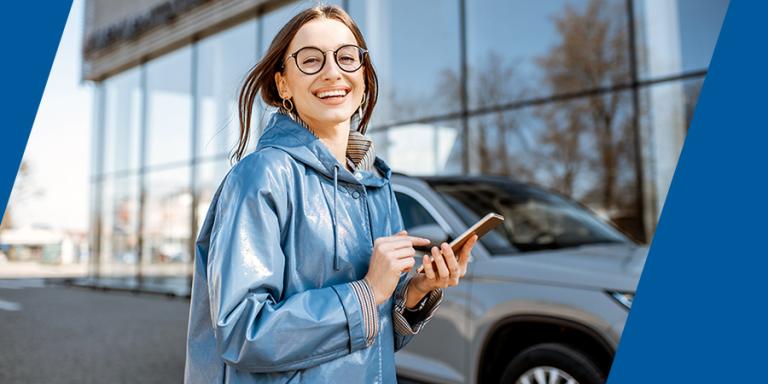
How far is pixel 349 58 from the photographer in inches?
52.3

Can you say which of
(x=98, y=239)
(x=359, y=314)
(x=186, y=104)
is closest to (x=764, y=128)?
(x=359, y=314)

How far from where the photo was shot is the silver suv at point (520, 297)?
10.0 feet

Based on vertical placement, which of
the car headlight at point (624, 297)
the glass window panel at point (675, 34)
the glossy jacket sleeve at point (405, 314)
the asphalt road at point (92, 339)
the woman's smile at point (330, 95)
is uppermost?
the glass window panel at point (675, 34)

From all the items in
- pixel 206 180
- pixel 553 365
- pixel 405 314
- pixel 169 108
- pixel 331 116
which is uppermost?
pixel 169 108

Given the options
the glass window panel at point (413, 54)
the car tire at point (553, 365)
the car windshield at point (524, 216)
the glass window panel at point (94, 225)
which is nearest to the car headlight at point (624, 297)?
the car tire at point (553, 365)

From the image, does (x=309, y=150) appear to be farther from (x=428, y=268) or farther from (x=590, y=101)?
(x=590, y=101)

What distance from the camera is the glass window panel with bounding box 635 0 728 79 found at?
278 inches

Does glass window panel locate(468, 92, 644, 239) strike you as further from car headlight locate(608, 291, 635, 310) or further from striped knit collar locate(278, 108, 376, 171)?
striped knit collar locate(278, 108, 376, 171)

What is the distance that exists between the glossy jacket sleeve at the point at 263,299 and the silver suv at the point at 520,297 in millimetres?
2241

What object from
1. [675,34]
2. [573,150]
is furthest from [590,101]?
[675,34]

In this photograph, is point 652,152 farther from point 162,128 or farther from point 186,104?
point 162,128

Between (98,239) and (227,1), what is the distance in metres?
7.63

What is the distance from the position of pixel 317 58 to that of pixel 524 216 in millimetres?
3277

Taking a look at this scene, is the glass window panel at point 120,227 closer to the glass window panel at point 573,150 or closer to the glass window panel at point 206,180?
the glass window panel at point 206,180
